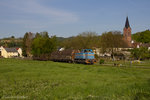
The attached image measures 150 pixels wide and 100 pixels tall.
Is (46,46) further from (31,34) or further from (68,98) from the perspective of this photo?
(68,98)

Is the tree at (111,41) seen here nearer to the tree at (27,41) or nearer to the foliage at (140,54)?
the foliage at (140,54)

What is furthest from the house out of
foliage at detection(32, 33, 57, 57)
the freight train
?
the freight train

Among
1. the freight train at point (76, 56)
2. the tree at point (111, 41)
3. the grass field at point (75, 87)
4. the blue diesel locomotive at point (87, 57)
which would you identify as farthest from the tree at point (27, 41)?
the grass field at point (75, 87)

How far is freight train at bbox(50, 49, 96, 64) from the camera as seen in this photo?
44944 millimetres

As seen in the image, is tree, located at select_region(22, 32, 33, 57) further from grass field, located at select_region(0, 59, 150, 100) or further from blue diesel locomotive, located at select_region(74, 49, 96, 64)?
grass field, located at select_region(0, 59, 150, 100)

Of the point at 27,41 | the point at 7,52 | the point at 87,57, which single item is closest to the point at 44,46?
the point at 87,57

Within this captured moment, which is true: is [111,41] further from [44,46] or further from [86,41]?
[44,46]

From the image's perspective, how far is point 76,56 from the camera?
51.5m

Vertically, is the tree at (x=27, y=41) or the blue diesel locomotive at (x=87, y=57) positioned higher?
the tree at (x=27, y=41)

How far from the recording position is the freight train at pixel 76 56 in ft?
147

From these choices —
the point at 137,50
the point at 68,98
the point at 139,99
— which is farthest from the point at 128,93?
the point at 137,50

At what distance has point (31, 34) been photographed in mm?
96812

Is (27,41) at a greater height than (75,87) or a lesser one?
greater

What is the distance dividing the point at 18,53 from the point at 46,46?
70992 millimetres
